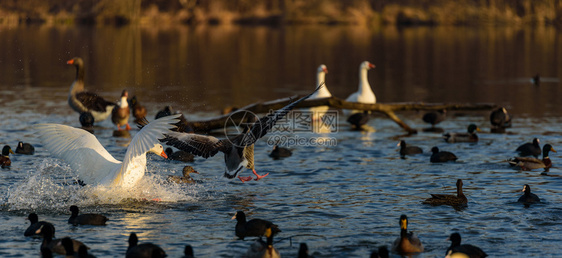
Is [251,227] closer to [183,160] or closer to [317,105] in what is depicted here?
[183,160]

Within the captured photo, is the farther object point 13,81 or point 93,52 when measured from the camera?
point 93,52

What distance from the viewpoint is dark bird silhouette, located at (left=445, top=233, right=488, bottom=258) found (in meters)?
11.3

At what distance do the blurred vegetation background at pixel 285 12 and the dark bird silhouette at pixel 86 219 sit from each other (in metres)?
63.5

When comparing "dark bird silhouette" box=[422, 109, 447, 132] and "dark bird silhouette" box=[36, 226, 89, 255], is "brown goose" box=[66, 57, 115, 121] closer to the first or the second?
"dark bird silhouette" box=[422, 109, 447, 132]

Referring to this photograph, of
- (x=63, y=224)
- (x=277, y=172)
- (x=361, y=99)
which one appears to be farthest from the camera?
(x=361, y=99)

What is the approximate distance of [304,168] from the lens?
61.1 feet

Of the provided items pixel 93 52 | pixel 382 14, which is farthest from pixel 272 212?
pixel 382 14

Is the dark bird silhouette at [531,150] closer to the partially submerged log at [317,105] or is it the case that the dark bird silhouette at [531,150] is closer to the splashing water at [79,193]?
the partially submerged log at [317,105]

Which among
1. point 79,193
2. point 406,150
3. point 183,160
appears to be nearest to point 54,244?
point 79,193

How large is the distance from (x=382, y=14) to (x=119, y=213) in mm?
67568

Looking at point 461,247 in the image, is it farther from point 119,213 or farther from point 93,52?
point 93,52

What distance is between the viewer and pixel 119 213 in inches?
555

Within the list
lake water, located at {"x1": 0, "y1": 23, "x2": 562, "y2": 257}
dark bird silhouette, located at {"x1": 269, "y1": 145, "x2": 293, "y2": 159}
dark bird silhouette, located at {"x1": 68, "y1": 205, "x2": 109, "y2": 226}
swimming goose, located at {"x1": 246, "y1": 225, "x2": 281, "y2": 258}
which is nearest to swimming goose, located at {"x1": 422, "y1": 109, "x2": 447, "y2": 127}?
lake water, located at {"x1": 0, "y1": 23, "x2": 562, "y2": 257}

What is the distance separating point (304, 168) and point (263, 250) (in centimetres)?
736
